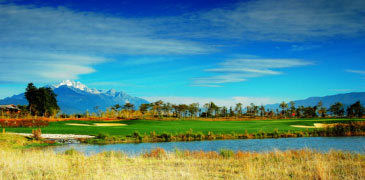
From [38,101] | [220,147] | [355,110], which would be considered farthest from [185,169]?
[355,110]

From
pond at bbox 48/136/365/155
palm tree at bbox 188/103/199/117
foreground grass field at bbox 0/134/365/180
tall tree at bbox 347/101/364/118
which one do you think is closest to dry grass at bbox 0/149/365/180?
foreground grass field at bbox 0/134/365/180

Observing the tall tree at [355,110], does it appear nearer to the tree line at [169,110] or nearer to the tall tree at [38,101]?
the tree line at [169,110]

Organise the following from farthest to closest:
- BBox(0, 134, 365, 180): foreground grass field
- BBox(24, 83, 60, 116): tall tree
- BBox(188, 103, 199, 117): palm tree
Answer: BBox(188, 103, 199, 117): palm tree, BBox(24, 83, 60, 116): tall tree, BBox(0, 134, 365, 180): foreground grass field

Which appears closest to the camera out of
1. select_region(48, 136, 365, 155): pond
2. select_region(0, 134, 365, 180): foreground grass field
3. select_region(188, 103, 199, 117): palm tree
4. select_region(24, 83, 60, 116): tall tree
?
select_region(0, 134, 365, 180): foreground grass field

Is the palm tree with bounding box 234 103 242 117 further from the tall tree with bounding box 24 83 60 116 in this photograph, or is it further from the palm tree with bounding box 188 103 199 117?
the tall tree with bounding box 24 83 60 116

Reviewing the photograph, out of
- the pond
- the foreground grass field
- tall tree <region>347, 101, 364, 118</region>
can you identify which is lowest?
the pond

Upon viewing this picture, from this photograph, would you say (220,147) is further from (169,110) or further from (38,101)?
(169,110)

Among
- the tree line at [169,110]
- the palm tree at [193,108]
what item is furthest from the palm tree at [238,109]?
the palm tree at [193,108]

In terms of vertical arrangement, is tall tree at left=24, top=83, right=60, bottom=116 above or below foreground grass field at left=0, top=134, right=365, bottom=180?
above

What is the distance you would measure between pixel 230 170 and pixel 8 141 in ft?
71.2

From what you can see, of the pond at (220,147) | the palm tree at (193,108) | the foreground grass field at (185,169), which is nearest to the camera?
the foreground grass field at (185,169)

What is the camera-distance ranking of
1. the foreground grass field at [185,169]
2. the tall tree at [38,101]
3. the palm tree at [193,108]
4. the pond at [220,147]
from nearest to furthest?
the foreground grass field at [185,169] → the pond at [220,147] → the tall tree at [38,101] → the palm tree at [193,108]

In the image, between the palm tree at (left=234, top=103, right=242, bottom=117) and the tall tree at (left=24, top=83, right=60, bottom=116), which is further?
the palm tree at (left=234, top=103, right=242, bottom=117)

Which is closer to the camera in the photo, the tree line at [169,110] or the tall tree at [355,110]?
the tree line at [169,110]
